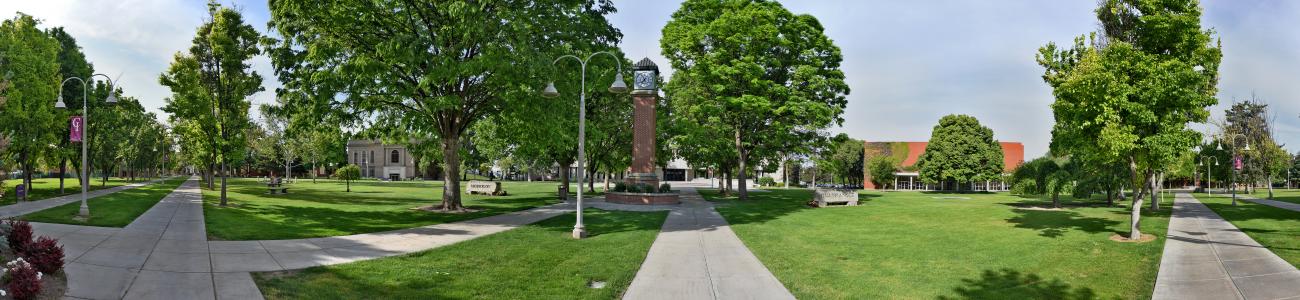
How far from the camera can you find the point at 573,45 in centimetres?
2297

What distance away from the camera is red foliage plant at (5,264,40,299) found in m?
6.68

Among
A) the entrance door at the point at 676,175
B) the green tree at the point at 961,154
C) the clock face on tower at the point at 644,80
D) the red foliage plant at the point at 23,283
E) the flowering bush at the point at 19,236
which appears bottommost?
the entrance door at the point at 676,175

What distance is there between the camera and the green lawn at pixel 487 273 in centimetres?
846

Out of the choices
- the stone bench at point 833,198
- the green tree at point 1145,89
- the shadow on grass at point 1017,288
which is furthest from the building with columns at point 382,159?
the shadow on grass at point 1017,288

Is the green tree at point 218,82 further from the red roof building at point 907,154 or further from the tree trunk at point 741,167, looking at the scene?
the red roof building at point 907,154

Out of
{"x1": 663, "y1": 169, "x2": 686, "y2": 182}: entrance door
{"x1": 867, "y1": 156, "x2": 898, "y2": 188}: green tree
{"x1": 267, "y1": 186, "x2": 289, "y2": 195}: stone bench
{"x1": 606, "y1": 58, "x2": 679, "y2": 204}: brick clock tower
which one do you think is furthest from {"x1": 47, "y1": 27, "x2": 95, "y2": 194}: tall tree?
{"x1": 663, "y1": 169, "x2": 686, "y2": 182}: entrance door

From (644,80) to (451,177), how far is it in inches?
507

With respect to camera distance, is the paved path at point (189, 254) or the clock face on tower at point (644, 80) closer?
the paved path at point (189, 254)

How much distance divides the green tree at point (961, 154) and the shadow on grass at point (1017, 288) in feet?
163

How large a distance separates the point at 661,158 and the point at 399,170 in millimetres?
85000

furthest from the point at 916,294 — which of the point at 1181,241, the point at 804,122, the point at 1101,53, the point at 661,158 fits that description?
the point at 661,158

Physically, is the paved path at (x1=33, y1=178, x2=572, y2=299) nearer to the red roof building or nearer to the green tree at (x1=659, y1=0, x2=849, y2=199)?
the green tree at (x1=659, y1=0, x2=849, y2=199)

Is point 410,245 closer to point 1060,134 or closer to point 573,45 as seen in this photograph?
point 573,45

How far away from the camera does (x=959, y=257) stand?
38.5 feet
